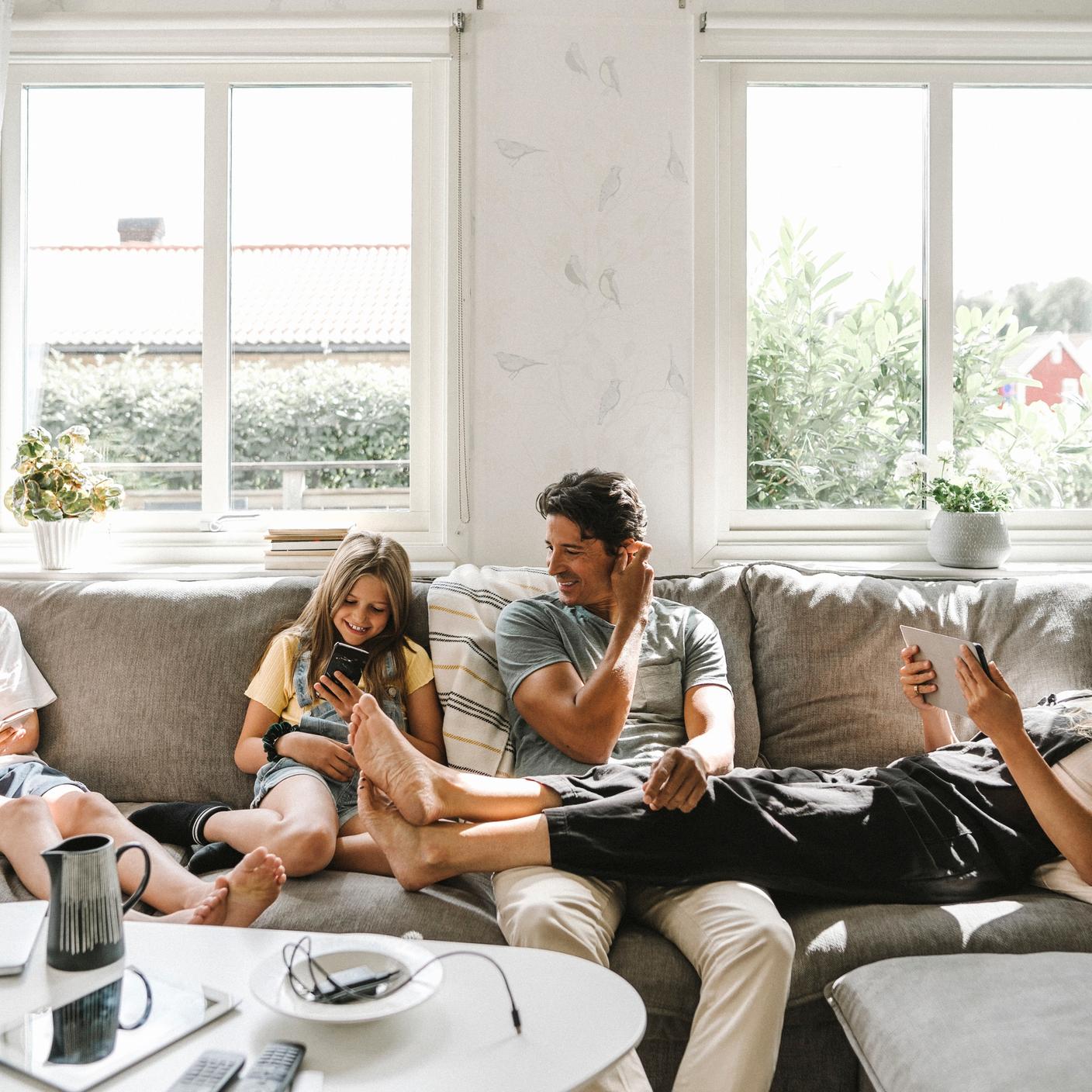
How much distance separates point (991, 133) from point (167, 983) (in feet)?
9.49

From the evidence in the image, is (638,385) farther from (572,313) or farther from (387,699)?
(387,699)

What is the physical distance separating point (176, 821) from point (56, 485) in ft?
3.40

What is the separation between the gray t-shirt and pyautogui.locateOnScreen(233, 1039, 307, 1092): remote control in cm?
99

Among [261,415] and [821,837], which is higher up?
[261,415]

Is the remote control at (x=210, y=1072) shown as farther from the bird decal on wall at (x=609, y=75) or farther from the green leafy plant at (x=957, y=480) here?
the bird decal on wall at (x=609, y=75)

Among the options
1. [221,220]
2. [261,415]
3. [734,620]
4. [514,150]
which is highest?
[514,150]

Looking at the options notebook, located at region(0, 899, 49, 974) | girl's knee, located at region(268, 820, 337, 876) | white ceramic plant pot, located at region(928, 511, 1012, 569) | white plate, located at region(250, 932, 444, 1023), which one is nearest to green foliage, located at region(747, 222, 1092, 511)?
white ceramic plant pot, located at region(928, 511, 1012, 569)

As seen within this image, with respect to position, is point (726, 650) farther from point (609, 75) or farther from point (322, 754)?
point (609, 75)

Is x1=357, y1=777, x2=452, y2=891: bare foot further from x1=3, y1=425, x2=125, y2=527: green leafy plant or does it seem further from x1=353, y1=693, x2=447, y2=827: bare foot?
x1=3, y1=425, x2=125, y2=527: green leafy plant

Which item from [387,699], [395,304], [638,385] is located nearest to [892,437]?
[638,385]

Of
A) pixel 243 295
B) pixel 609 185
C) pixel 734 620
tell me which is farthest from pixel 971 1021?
pixel 243 295

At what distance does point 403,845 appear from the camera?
5.14 feet

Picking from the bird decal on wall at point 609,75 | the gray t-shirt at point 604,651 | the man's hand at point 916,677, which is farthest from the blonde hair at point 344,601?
the bird decal on wall at point 609,75

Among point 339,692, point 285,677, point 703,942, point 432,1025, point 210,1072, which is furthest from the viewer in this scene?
point 285,677
